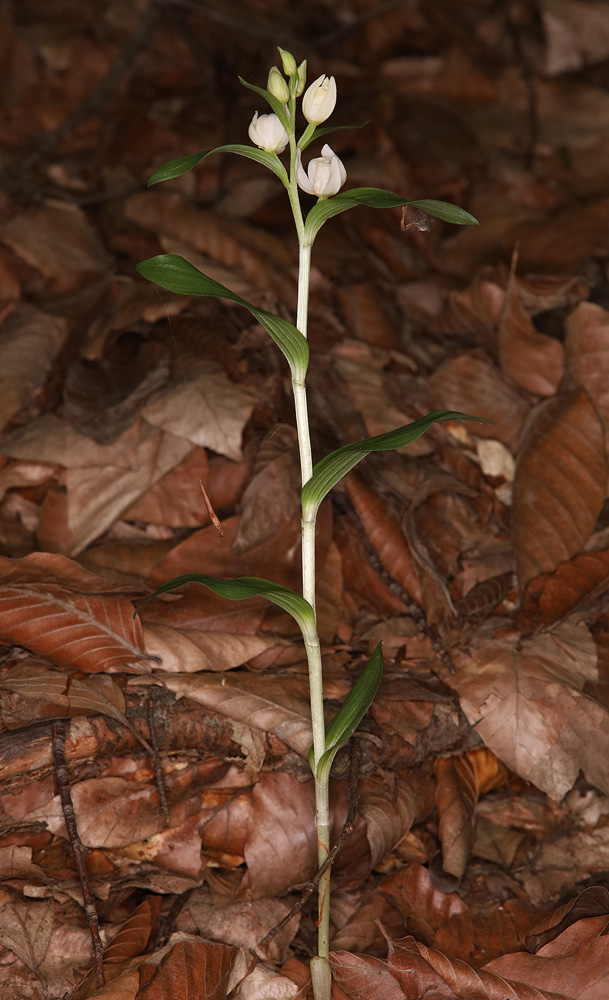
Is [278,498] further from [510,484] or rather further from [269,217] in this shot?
[269,217]

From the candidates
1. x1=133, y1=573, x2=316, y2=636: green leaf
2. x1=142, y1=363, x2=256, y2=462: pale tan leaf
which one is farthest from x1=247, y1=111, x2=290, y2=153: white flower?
x1=142, y1=363, x2=256, y2=462: pale tan leaf

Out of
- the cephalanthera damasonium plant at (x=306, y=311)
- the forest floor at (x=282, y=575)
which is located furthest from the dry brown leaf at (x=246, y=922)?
the cephalanthera damasonium plant at (x=306, y=311)

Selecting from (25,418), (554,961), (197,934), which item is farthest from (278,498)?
(554,961)

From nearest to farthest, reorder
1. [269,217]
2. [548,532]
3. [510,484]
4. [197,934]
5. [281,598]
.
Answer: [281,598]
[197,934]
[548,532]
[510,484]
[269,217]

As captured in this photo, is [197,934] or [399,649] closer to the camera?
[197,934]

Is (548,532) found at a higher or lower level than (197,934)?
higher
